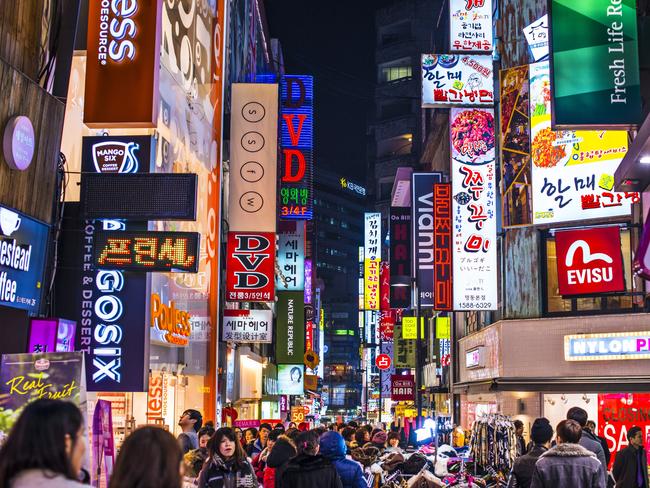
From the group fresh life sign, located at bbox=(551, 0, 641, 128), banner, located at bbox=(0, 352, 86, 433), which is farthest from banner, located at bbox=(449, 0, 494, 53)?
banner, located at bbox=(0, 352, 86, 433)

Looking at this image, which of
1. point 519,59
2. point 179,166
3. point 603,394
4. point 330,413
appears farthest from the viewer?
point 330,413

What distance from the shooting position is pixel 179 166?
19469 mm

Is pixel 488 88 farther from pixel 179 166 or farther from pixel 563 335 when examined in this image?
pixel 179 166

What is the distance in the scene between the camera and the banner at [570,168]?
24281 mm

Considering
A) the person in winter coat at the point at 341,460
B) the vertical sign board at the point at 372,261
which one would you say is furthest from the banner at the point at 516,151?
the vertical sign board at the point at 372,261

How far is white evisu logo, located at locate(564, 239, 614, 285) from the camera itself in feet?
78.3

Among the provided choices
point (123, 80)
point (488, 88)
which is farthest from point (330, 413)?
point (123, 80)

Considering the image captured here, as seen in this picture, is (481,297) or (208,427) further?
(481,297)

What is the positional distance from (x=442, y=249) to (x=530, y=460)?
18.5 meters

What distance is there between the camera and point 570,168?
24906 millimetres

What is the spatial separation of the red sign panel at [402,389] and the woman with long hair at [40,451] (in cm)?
4069

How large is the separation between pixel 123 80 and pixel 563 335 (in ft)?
52.1

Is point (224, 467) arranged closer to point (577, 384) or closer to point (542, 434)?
point (542, 434)

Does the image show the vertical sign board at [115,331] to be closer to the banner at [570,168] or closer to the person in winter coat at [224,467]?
the person in winter coat at [224,467]
